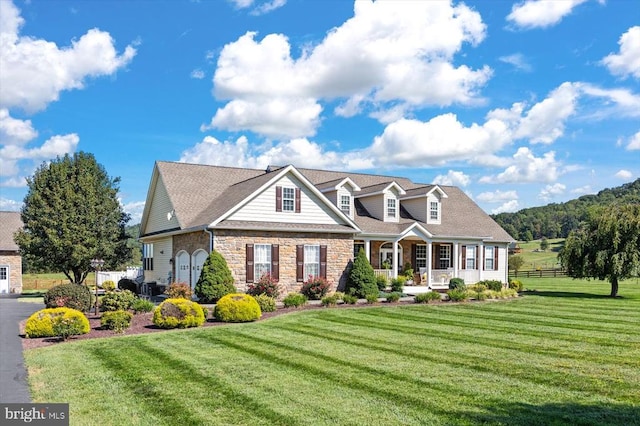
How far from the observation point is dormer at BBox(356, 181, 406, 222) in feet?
102

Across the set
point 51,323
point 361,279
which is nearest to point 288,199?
point 361,279

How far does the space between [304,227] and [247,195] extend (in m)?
3.05

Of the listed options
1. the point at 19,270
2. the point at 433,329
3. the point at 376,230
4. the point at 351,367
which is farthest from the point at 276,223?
the point at 19,270

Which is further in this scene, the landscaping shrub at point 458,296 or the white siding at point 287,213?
the landscaping shrub at point 458,296

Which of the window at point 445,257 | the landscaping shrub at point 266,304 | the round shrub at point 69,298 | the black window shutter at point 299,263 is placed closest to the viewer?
the landscaping shrub at point 266,304

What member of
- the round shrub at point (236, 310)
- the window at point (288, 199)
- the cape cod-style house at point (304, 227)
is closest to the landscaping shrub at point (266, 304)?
the round shrub at point (236, 310)

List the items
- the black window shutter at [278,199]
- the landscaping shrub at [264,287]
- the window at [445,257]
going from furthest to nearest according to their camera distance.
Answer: the window at [445,257] → the black window shutter at [278,199] → the landscaping shrub at [264,287]

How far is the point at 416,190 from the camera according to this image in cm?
3366

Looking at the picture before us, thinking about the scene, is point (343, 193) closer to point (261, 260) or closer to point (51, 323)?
point (261, 260)

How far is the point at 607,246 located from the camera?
29.7m

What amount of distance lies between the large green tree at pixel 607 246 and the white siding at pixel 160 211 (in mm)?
22008

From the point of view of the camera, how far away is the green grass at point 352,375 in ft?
25.6

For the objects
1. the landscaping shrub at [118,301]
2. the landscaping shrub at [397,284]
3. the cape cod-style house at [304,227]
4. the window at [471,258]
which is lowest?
the landscaping shrub at [397,284]

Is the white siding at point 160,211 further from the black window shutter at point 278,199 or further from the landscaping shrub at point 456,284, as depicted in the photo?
the landscaping shrub at point 456,284
